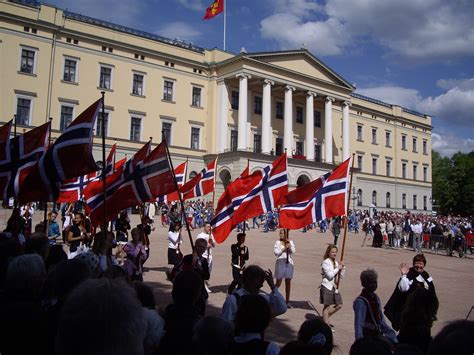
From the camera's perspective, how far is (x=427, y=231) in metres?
27.1

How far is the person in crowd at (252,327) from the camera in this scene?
285 cm

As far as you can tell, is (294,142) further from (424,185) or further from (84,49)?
(424,185)

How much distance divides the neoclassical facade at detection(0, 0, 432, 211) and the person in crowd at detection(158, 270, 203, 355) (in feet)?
120

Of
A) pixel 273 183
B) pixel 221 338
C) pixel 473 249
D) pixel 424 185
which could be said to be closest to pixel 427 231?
pixel 473 249

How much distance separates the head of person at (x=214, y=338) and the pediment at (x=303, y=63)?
4387 centimetres

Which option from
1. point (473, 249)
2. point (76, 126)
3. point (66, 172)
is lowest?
point (473, 249)

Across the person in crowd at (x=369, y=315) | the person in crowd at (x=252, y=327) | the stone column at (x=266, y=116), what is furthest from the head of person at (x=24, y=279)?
the stone column at (x=266, y=116)

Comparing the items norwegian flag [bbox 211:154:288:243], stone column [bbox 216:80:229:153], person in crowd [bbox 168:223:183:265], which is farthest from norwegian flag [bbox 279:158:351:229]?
stone column [bbox 216:80:229:153]

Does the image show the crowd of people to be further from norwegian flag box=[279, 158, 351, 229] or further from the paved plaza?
norwegian flag box=[279, 158, 351, 229]

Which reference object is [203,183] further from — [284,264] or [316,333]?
[316,333]

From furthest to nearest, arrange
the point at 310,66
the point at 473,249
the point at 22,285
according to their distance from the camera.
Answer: the point at 310,66
the point at 473,249
the point at 22,285

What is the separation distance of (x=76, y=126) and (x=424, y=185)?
2808 inches

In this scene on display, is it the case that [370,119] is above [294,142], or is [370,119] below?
above

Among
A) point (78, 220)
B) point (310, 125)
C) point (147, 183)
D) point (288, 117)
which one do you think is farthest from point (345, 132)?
point (147, 183)
